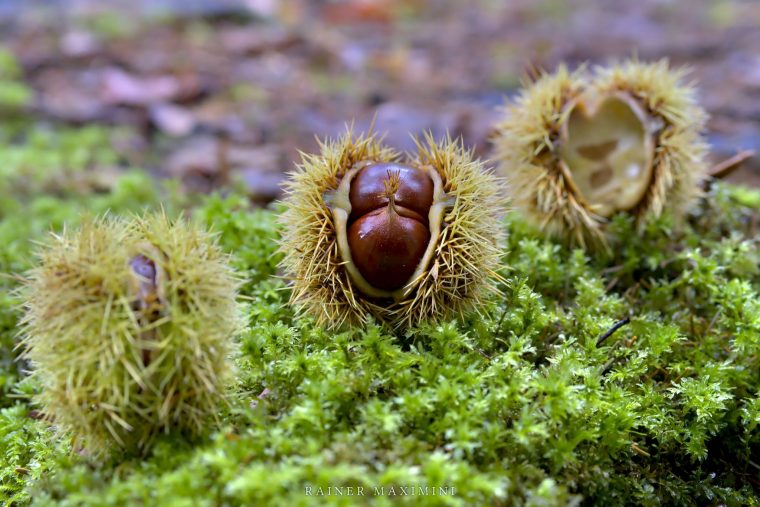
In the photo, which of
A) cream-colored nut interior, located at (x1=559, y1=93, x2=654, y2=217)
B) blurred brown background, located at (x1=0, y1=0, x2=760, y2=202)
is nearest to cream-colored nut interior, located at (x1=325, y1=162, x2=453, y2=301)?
cream-colored nut interior, located at (x1=559, y1=93, x2=654, y2=217)

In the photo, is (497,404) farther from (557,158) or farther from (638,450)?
(557,158)

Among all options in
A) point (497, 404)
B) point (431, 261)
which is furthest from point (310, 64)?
point (497, 404)

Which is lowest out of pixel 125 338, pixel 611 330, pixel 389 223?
pixel 611 330

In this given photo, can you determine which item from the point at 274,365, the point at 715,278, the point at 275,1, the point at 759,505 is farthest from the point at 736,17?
the point at 274,365

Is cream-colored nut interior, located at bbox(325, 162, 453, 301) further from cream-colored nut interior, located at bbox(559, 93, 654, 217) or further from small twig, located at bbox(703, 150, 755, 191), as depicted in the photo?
small twig, located at bbox(703, 150, 755, 191)

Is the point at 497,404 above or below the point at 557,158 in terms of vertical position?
below

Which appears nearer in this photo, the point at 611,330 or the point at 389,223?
the point at 389,223
